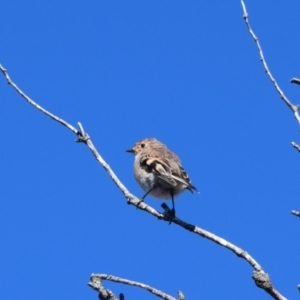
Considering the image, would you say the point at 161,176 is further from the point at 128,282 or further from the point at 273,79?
the point at 128,282

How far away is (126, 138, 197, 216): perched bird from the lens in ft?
26.4

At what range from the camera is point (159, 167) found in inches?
325

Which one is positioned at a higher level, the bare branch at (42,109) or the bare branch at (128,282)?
the bare branch at (42,109)

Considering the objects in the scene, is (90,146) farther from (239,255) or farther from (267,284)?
(267,284)

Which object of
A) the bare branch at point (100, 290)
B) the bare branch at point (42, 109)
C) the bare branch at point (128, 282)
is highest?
the bare branch at point (42, 109)

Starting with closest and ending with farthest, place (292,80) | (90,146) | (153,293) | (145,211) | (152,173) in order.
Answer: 1. (153,293)
2. (292,80)
3. (145,211)
4. (90,146)
5. (152,173)

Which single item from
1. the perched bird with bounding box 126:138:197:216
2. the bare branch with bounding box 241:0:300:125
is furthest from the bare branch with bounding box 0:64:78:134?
the perched bird with bounding box 126:138:197:216

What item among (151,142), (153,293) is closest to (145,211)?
(153,293)

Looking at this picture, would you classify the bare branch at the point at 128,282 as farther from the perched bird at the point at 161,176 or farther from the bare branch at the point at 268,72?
the perched bird at the point at 161,176

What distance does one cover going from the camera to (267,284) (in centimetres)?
280

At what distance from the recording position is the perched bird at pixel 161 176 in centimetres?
805

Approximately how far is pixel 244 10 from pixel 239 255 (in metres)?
1.93

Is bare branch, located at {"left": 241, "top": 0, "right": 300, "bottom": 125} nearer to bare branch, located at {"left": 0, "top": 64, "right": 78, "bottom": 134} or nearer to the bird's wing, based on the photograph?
bare branch, located at {"left": 0, "top": 64, "right": 78, "bottom": 134}

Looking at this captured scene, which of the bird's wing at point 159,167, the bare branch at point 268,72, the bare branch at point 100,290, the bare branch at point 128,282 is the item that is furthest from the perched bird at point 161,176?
the bare branch at point 100,290
